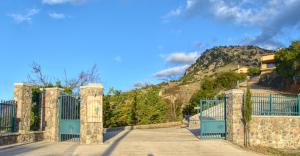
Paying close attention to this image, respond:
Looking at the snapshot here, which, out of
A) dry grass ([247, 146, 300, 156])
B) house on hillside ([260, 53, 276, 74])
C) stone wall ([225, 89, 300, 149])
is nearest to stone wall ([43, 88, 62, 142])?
stone wall ([225, 89, 300, 149])

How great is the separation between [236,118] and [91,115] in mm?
7842

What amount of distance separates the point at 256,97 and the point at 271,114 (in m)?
1.31

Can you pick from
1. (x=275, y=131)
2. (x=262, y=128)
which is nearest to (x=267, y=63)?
(x=275, y=131)

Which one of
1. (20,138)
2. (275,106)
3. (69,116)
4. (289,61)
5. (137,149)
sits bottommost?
(137,149)

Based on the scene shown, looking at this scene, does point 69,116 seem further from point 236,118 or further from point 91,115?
point 236,118

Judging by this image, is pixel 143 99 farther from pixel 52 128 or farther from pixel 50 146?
pixel 50 146

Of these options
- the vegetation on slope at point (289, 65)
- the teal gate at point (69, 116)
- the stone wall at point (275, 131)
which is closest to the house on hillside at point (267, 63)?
the vegetation on slope at point (289, 65)

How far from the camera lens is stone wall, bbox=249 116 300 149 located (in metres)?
23.4

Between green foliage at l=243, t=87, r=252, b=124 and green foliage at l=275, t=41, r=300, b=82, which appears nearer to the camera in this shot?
green foliage at l=243, t=87, r=252, b=124

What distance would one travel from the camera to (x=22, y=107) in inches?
888

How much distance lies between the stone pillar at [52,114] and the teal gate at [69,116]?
272 millimetres

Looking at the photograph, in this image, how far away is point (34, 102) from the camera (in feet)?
80.5

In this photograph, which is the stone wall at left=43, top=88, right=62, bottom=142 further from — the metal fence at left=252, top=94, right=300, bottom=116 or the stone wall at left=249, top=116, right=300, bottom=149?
the metal fence at left=252, top=94, right=300, bottom=116

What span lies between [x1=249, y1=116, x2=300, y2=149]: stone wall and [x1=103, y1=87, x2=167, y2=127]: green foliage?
16.8 metres
